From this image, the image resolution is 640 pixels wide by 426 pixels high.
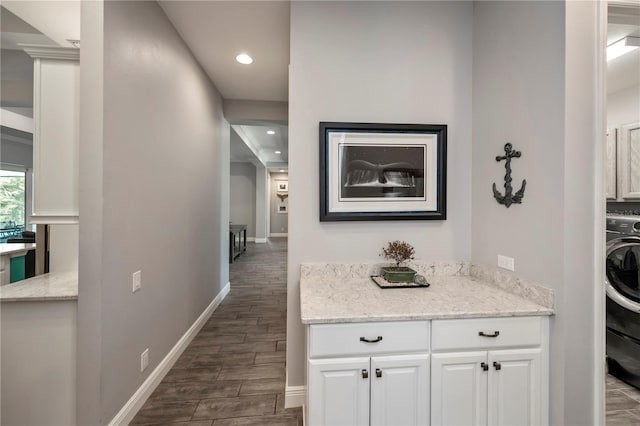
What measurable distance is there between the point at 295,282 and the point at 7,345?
1.61m

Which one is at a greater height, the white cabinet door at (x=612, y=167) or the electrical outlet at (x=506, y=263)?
the white cabinet door at (x=612, y=167)

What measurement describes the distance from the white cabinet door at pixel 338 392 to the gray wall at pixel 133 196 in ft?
4.00

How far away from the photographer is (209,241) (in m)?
3.37

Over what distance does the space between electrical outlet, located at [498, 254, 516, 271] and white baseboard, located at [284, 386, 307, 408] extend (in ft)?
5.13

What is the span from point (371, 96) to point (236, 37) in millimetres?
1491

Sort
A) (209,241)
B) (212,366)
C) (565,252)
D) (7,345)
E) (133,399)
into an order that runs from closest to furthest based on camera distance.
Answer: (565,252)
(7,345)
(133,399)
(212,366)
(209,241)

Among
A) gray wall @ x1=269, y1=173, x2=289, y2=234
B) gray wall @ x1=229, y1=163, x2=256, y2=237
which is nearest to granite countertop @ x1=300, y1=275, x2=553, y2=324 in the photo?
gray wall @ x1=229, y1=163, x2=256, y2=237

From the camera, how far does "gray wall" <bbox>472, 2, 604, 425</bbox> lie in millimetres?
1264

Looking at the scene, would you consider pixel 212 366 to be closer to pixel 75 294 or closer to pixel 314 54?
pixel 75 294

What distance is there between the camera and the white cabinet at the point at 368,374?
1268 millimetres

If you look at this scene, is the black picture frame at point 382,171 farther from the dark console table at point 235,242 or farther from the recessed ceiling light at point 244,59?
the dark console table at point 235,242

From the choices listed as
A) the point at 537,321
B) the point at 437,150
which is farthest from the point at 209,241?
the point at 537,321

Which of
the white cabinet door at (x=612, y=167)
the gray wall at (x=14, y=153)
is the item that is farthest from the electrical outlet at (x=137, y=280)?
the gray wall at (x=14, y=153)

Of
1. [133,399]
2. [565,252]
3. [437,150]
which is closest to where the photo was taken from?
[565,252]
